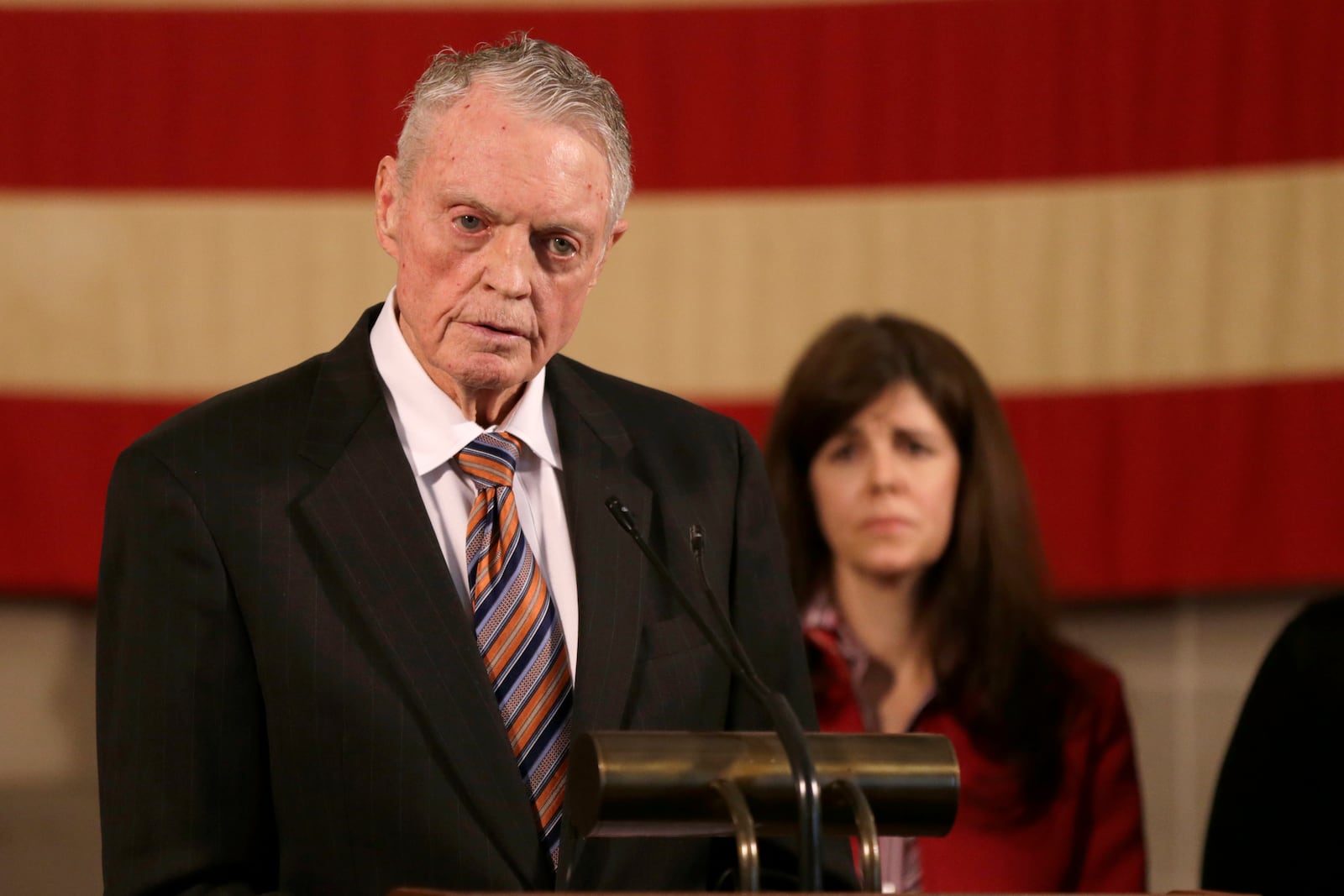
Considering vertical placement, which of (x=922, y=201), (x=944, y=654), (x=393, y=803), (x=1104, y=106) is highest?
(x=1104, y=106)

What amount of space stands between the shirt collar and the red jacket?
864 millimetres

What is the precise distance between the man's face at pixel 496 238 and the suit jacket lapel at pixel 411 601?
0.09 metres

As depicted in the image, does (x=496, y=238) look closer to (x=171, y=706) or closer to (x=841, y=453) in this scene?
(x=171, y=706)

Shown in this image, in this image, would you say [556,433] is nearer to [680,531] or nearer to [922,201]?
[680,531]

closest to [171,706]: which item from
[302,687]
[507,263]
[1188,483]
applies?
[302,687]

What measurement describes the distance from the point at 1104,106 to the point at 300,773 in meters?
1.99

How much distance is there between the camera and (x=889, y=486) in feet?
6.09

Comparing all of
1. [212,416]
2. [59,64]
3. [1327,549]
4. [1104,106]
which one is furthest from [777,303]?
[212,416]

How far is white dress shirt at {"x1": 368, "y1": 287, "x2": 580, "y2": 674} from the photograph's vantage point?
3.35ft

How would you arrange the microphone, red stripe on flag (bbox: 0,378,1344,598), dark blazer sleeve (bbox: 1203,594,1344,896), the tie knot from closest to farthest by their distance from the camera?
the microphone < the tie knot < dark blazer sleeve (bbox: 1203,594,1344,896) < red stripe on flag (bbox: 0,378,1344,598)

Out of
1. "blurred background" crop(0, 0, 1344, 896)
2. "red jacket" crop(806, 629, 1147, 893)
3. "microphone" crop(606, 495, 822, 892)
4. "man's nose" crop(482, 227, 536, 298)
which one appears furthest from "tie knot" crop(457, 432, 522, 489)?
"blurred background" crop(0, 0, 1344, 896)

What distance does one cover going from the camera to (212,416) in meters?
0.99

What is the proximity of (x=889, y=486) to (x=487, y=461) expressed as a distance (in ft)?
3.04

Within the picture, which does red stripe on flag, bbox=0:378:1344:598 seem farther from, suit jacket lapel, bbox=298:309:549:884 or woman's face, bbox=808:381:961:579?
suit jacket lapel, bbox=298:309:549:884
